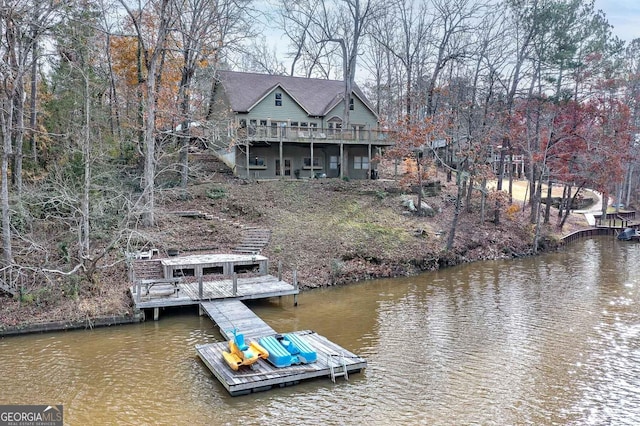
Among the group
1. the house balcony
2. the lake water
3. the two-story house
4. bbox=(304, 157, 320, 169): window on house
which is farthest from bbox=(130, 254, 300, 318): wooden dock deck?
bbox=(304, 157, 320, 169): window on house

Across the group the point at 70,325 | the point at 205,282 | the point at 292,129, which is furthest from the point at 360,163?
the point at 70,325

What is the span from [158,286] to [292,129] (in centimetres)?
1789

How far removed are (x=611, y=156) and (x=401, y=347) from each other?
1026 inches

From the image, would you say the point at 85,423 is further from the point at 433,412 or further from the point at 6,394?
the point at 433,412

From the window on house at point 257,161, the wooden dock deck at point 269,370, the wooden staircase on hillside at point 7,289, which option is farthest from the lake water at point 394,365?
the window on house at point 257,161

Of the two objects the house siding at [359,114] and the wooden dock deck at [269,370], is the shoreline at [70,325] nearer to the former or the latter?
the wooden dock deck at [269,370]

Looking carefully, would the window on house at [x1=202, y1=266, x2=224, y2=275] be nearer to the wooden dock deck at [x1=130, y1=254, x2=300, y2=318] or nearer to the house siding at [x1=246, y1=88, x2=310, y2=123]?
the wooden dock deck at [x1=130, y1=254, x2=300, y2=318]

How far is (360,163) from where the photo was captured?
3597 centimetres

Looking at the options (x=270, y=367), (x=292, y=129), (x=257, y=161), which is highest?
(x=292, y=129)

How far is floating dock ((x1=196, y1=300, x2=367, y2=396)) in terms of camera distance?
9727 millimetres

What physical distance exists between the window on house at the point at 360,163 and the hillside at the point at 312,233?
4329 millimetres

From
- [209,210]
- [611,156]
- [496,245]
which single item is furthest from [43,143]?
[611,156]

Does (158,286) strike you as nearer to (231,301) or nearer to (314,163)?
(231,301)

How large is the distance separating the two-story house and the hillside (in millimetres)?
2870
